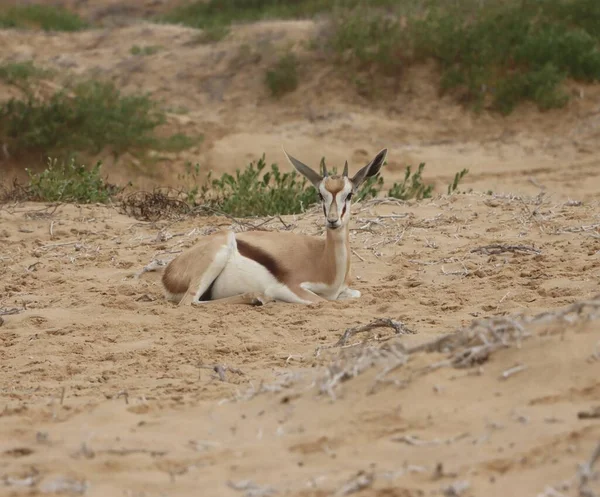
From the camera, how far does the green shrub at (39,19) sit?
27.7 m

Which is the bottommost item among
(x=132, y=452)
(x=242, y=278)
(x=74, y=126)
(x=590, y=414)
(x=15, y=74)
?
(x=74, y=126)

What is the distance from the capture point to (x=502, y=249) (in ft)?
27.9

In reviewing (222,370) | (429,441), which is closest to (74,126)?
(222,370)

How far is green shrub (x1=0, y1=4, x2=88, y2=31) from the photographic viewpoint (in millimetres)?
27672

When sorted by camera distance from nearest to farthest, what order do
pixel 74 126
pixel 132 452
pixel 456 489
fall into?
pixel 456 489
pixel 132 452
pixel 74 126

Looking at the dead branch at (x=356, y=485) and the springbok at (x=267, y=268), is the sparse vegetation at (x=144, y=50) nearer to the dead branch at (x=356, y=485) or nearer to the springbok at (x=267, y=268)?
the springbok at (x=267, y=268)

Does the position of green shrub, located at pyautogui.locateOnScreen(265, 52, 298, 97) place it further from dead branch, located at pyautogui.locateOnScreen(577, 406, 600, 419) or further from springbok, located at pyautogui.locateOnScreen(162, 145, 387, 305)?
dead branch, located at pyautogui.locateOnScreen(577, 406, 600, 419)

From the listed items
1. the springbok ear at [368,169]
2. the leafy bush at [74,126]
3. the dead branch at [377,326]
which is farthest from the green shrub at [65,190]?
the dead branch at [377,326]

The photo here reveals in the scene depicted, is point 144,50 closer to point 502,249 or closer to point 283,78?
point 283,78

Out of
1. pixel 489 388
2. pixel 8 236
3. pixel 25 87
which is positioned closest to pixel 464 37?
pixel 25 87

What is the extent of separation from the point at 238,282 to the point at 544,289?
220cm

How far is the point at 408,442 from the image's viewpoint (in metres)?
4.07

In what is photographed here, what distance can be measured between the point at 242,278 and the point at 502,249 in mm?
2041

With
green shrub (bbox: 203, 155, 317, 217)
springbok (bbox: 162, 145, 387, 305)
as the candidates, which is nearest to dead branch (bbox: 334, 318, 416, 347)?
springbok (bbox: 162, 145, 387, 305)
